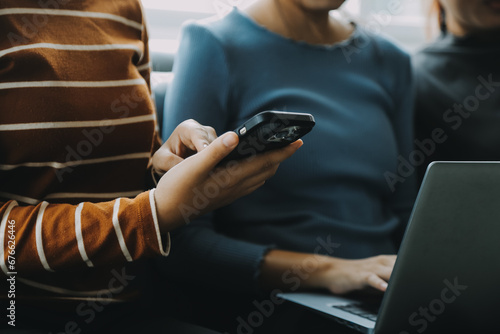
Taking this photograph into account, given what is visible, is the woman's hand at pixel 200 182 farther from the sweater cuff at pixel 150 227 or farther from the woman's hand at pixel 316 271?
the woman's hand at pixel 316 271

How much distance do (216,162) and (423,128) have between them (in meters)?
0.77

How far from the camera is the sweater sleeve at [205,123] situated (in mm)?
861

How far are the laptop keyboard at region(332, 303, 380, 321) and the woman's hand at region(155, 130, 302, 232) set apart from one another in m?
0.24

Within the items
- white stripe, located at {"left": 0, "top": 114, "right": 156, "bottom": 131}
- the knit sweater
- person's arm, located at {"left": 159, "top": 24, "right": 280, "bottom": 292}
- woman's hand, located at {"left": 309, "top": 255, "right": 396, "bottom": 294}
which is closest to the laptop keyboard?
woman's hand, located at {"left": 309, "top": 255, "right": 396, "bottom": 294}

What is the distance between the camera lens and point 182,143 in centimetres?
74

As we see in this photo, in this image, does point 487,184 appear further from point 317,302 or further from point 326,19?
point 326,19

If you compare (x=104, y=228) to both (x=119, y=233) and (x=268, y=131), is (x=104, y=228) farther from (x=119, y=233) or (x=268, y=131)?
(x=268, y=131)

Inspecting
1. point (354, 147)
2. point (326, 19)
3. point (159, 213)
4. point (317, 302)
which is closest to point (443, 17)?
point (326, 19)

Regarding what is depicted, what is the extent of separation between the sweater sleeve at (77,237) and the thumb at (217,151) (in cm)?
9

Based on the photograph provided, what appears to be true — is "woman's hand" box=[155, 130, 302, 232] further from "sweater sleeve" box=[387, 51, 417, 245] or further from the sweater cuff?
"sweater sleeve" box=[387, 51, 417, 245]

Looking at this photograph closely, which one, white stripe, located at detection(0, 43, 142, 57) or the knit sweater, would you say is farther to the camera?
the knit sweater

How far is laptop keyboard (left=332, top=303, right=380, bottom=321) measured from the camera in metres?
0.72

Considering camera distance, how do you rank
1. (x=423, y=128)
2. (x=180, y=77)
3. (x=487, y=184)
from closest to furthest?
1. (x=487, y=184)
2. (x=180, y=77)
3. (x=423, y=128)

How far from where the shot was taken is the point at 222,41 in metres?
0.94
